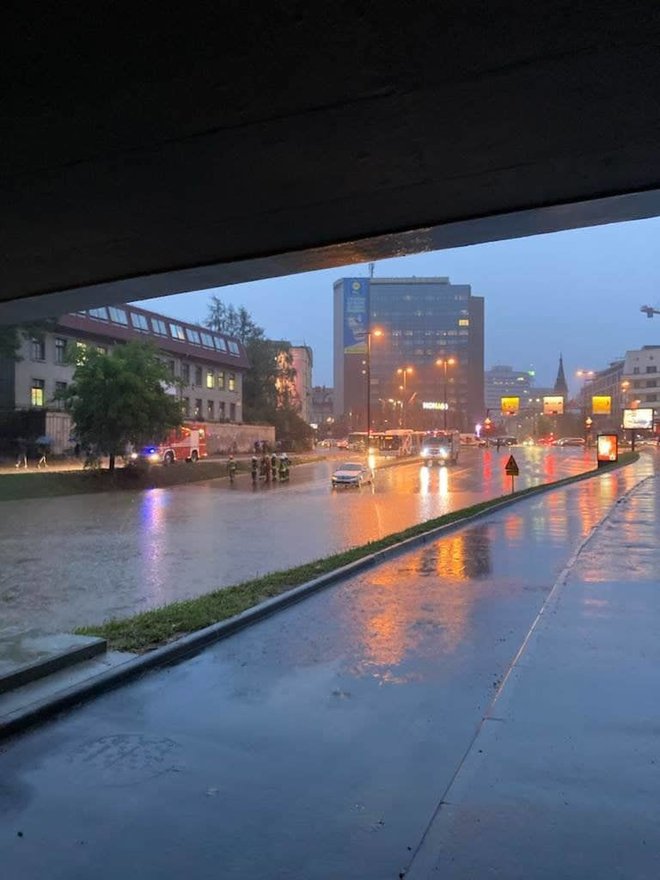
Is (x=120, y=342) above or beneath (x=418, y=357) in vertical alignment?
beneath

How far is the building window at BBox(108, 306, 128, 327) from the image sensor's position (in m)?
55.2

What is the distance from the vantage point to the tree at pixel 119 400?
106 feet

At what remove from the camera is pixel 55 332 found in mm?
51281

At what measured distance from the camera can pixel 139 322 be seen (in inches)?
2345

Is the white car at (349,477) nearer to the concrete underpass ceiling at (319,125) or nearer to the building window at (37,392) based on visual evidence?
the concrete underpass ceiling at (319,125)

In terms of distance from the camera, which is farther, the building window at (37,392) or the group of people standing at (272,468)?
the building window at (37,392)

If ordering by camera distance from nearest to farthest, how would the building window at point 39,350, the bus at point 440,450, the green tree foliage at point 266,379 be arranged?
the building window at point 39,350 < the bus at point 440,450 < the green tree foliage at point 266,379

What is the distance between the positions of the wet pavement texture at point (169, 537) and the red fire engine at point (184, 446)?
11140 mm

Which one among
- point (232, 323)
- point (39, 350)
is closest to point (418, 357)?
point (232, 323)

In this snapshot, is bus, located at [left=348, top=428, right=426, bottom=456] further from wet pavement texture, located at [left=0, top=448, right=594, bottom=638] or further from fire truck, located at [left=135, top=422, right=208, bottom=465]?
wet pavement texture, located at [left=0, top=448, right=594, bottom=638]

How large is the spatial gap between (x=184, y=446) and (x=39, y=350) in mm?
12800

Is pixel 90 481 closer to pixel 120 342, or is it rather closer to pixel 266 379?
pixel 120 342

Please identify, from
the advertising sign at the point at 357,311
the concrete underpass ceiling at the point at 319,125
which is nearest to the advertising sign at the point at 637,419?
the advertising sign at the point at 357,311

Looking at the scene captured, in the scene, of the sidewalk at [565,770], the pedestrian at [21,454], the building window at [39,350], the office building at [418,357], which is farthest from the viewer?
the office building at [418,357]
